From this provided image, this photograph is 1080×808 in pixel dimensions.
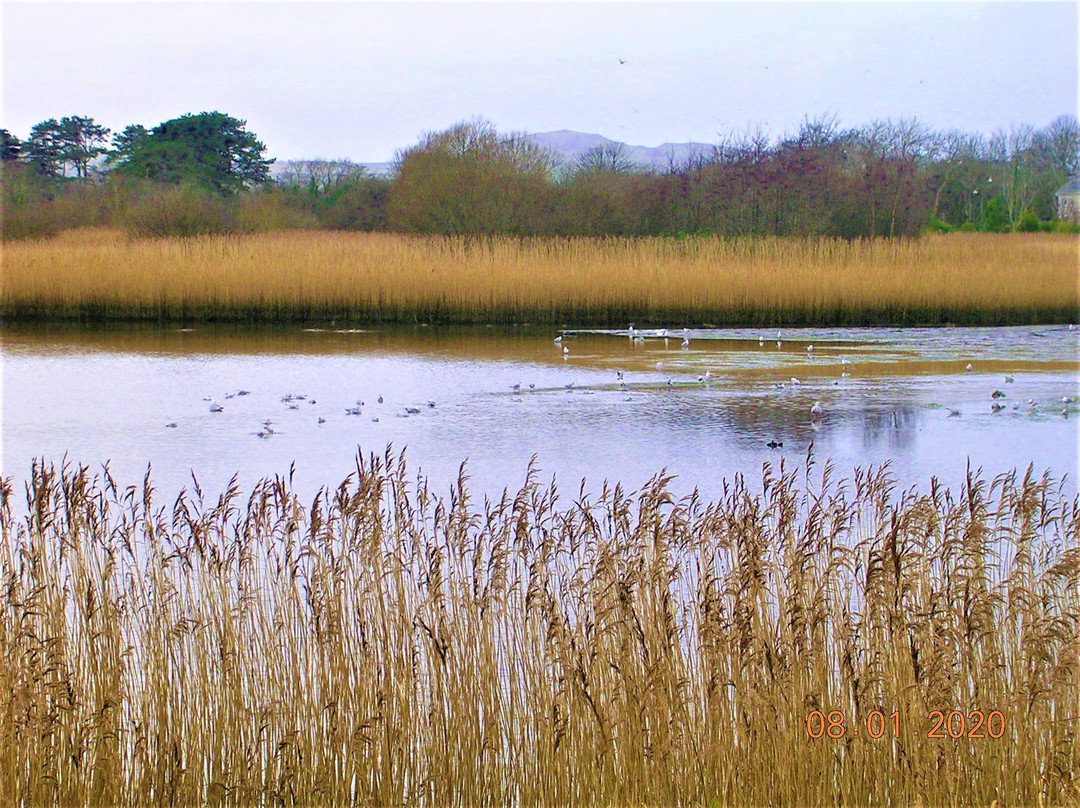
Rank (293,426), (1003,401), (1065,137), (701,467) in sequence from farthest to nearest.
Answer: (1065,137)
(1003,401)
(293,426)
(701,467)

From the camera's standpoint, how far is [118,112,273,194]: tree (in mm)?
35844

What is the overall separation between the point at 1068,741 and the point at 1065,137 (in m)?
53.8

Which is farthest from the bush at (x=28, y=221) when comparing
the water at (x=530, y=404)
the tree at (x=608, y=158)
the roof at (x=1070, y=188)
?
the roof at (x=1070, y=188)

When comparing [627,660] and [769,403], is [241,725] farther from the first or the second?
[769,403]

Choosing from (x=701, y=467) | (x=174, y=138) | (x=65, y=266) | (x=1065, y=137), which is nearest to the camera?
(x=701, y=467)

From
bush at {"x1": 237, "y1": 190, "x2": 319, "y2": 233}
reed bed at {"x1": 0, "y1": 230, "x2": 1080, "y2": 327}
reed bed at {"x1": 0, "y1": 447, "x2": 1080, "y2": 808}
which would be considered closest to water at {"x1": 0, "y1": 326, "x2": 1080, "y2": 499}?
reed bed at {"x1": 0, "y1": 447, "x2": 1080, "y2": 808}

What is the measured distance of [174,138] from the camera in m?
37.4

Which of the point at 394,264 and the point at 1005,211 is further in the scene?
the point at 1005,211

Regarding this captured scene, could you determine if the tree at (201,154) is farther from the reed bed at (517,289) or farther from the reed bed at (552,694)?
the reed bed at (552,694)

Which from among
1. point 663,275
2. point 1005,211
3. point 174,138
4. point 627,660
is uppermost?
point 174,138

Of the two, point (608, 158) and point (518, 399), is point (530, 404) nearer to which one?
point (518, 399)

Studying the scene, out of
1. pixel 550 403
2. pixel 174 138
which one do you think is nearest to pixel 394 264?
pixel 550 403

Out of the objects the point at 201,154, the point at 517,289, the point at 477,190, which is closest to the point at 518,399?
the point at 517,289

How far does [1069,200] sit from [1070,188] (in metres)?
1.94
